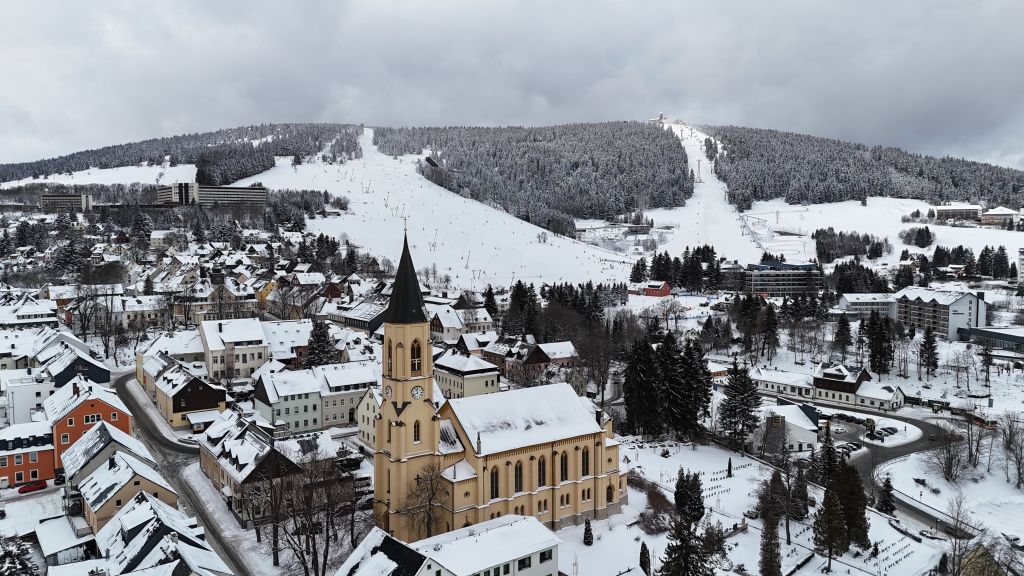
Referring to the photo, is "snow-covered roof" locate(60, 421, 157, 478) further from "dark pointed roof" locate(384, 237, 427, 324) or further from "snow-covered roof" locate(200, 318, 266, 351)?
"snow-covered roof" locate(200, 318, 266, 351)

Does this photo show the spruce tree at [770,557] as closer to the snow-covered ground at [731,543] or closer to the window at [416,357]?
the snow-covered ground at [731,543]

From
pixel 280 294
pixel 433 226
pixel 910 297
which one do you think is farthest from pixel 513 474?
pixel 433 226

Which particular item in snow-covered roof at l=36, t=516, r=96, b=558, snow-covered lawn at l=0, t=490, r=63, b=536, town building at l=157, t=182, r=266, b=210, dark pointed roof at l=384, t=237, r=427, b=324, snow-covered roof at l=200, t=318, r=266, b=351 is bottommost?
snow-covered lawn at l=0, t=490, r=63, b=536

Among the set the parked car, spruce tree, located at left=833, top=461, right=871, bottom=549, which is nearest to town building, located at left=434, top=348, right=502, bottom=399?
the parked car

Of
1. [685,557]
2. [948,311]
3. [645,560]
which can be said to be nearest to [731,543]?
[645,560]

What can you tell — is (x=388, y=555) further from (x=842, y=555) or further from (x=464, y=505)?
(x=842, y=555)

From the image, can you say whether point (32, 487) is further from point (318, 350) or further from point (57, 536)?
point (318, 350)

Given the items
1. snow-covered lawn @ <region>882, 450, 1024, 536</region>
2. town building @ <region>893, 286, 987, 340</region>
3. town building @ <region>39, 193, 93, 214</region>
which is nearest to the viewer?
snow-covered lawn @ <region>882, 450, 1024, 536</region>
